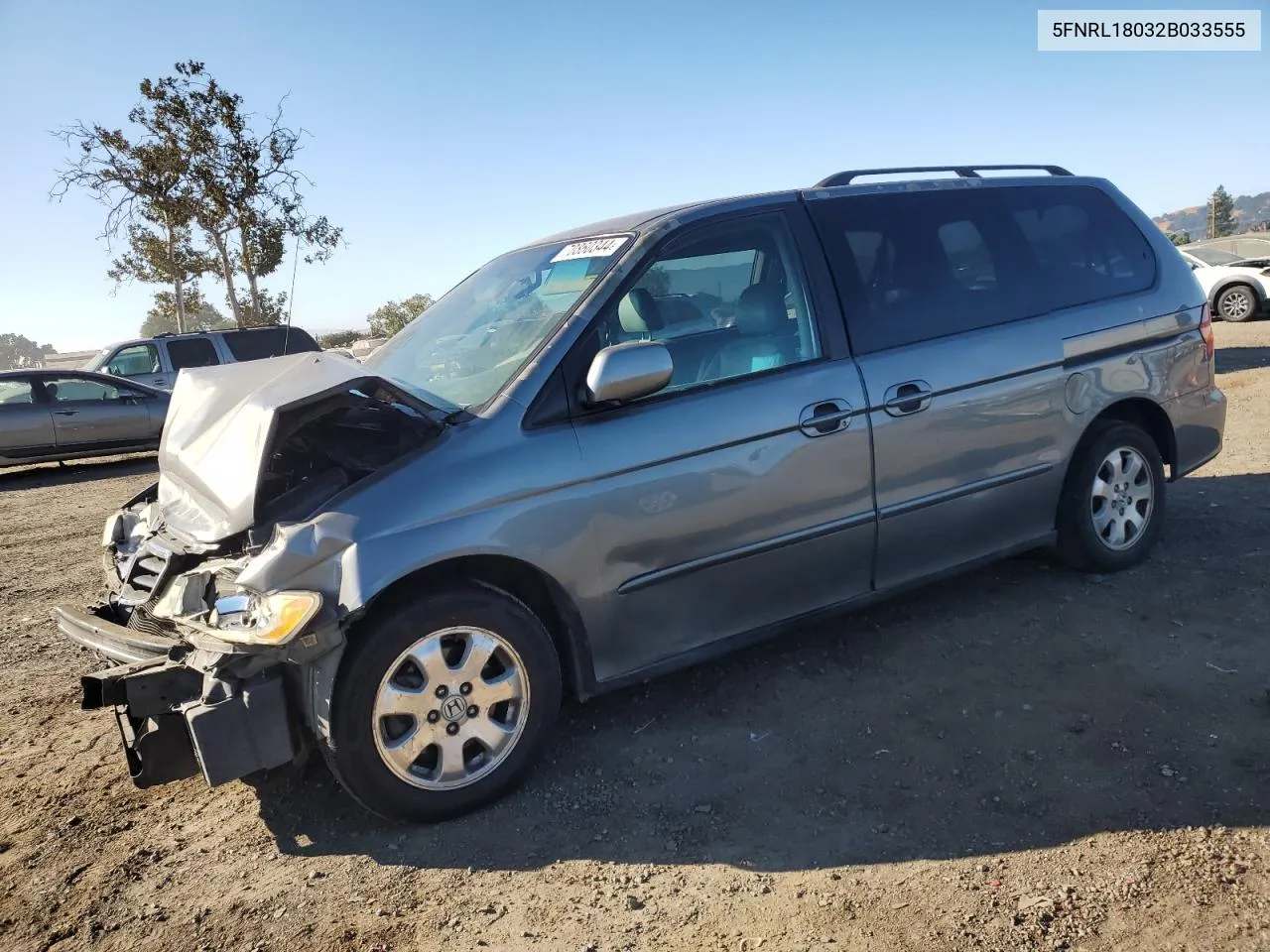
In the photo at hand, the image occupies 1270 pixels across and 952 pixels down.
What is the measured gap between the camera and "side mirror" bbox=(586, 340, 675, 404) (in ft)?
10.2

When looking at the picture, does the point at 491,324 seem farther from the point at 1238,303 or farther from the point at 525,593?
the point at 1238,303

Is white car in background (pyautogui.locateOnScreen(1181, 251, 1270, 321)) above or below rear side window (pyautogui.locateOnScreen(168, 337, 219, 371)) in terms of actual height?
below

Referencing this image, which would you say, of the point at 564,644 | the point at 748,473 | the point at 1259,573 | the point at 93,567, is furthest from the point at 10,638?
the point at 1259,573

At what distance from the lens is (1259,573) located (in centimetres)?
454

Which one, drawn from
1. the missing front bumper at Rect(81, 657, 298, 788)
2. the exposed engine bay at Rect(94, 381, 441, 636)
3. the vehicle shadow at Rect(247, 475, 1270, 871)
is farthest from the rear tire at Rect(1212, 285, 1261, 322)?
the missing front bumper at Rect(81, 657, 298, 788)

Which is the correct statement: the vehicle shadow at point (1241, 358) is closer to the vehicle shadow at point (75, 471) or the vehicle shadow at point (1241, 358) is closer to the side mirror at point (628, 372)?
the side mirror at point (628, 372)

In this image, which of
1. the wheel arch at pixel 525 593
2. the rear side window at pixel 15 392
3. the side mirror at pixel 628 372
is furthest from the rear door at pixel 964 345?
the rear side window at pixel 15 392

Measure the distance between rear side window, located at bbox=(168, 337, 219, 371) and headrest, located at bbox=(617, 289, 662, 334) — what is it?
13136mm

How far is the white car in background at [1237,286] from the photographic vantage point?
1638 cm

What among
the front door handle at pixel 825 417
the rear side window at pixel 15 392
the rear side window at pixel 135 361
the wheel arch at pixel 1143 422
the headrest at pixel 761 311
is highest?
the rear side window at pixel 135 361

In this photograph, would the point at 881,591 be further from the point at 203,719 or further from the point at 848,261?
the point at 203,719

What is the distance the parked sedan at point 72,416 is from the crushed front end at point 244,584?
10.2 metres

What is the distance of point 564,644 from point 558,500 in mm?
552

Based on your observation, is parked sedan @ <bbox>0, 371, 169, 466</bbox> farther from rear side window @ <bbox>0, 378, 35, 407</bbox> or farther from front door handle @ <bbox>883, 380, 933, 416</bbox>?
front door handle @ <bbox>883, 380, 933, 416</bbox>
